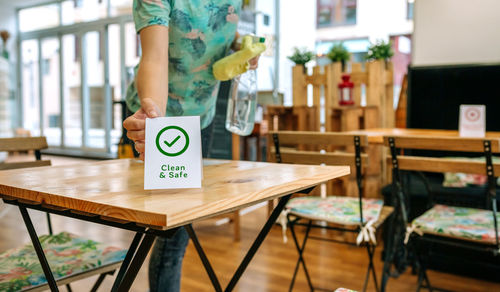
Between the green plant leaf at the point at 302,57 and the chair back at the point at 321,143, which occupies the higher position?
the green plant leaf at the point at 302,57

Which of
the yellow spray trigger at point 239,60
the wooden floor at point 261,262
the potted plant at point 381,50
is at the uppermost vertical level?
the potted plant at point 381,50

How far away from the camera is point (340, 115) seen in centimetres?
369

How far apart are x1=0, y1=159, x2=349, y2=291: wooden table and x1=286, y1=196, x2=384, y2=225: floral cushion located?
842mm

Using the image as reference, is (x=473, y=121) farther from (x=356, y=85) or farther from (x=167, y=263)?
(x=167, y=263)

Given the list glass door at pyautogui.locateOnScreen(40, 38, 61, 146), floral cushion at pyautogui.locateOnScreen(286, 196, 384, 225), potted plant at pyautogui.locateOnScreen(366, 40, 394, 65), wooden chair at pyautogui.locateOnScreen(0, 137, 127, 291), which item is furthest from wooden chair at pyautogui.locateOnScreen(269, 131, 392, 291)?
glass door at pyautogui.locateOnScreen(40, 38, 61, 146)

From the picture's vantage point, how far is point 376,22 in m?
7.71

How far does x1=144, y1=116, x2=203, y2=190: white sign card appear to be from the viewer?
2.88 ft

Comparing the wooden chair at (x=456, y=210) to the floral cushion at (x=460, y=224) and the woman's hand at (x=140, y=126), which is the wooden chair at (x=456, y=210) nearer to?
the floral cushion at (x=460, y=224)

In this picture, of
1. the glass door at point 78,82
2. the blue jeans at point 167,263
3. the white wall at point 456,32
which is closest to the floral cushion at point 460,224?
the blue jeans at point 167,263

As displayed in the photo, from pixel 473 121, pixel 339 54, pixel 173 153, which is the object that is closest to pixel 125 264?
pixel 173 153

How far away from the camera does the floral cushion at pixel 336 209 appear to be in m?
2.05

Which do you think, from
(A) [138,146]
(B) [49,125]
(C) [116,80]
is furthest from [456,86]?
(B) [49,125]

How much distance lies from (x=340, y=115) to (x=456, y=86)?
2.80 feet

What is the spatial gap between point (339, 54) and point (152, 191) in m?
3.07
